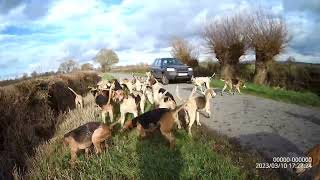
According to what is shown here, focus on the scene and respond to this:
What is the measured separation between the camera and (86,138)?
9.57m

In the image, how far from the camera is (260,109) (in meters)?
15.1

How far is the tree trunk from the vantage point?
27.9 metres

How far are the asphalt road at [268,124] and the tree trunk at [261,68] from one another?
35.1 ft

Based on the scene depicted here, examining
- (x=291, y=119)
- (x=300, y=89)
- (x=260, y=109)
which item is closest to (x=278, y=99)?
(x=260, y=109)

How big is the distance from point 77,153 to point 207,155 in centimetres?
320

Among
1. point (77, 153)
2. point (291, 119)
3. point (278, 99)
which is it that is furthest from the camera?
point (278, 99)

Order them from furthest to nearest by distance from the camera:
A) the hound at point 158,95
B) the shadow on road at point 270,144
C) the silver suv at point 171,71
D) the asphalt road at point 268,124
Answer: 1. the silver suv at point 171,71
2. the hound at point 158,95
3. the asphalt road at point 268,124
4. the shadow on road at point 270,144

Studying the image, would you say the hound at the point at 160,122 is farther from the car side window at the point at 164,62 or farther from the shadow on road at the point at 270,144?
the car side window at the point at 164,62

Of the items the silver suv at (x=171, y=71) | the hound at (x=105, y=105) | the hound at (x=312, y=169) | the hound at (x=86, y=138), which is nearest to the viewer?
the hound at (x=312, y=169)

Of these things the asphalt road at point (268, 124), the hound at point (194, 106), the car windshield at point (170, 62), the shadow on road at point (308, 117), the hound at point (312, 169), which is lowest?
the shadow on road at point (308, 117)

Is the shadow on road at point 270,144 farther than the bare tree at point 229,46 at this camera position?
No

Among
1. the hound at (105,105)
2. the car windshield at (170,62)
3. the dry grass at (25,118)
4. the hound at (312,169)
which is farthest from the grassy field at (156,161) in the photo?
the car windshield at (170,62)

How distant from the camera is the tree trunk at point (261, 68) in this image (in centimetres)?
2786

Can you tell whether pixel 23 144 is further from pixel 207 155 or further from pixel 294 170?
pixel 294 170
